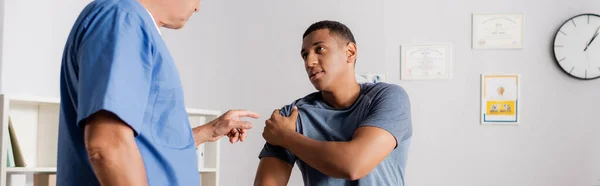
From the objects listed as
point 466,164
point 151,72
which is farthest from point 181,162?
point 466,164

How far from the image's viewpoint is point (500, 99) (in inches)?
163

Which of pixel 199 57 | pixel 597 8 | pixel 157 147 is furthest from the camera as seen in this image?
pixel 199 57

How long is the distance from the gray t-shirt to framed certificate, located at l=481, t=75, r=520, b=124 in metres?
2.26

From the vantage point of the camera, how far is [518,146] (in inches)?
161

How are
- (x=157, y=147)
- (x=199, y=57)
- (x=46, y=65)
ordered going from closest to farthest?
(x=157, y=147) → (x=46, y=65) → (x=199, y=57)

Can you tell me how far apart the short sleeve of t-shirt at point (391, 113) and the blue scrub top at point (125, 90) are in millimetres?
690

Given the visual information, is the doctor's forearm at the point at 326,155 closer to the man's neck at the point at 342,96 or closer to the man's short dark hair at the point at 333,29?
the man's neck at the point at 342,96

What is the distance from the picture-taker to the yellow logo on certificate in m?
4.12

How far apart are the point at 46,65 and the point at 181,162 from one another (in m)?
2.43

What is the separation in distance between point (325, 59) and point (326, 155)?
328mm

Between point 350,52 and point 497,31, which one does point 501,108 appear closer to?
point 497,31

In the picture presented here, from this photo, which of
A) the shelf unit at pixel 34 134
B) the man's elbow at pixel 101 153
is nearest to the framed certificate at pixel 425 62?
the shelf unit at pixel 34 134

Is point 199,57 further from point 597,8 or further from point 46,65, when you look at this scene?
point 597,8

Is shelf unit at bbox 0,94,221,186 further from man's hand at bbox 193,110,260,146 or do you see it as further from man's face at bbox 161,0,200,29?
man's face at bbox 161,0,200,29
